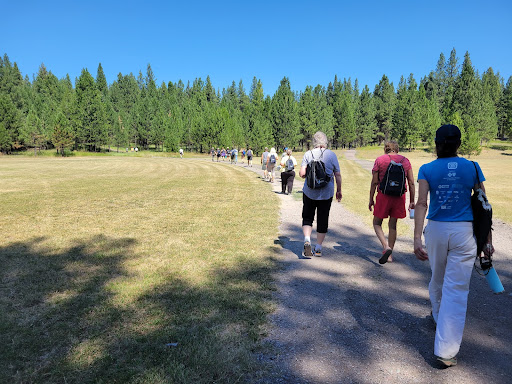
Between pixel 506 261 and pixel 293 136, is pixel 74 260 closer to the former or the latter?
pixel 506 261

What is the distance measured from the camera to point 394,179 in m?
4.99

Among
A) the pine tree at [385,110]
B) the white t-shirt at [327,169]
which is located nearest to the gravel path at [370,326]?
the white t-shirt at [327,169]

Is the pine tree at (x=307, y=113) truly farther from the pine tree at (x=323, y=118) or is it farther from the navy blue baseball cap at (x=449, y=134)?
the navy blue baseball cap at (x=449, y=134)

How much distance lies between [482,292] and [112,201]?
11.0 m

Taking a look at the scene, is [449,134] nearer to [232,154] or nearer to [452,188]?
[452,188]

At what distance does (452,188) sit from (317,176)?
7.89ft

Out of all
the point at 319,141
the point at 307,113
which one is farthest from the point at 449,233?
the point at 307,113

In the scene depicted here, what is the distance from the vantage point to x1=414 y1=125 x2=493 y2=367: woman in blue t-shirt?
2689 mm

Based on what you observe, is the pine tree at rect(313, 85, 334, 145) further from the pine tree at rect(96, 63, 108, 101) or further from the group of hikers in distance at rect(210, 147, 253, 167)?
the pine tree at rect(96, 63, 108, 101)

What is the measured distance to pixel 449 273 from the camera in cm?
275

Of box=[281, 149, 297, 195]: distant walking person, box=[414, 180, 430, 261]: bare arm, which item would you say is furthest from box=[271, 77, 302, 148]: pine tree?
box=[414, 180, 430, 261]: bare arm

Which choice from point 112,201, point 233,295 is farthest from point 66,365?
point 112,201

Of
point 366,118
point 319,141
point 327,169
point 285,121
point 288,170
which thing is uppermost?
point 366,118

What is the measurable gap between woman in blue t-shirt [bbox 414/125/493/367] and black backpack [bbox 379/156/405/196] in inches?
82.6
